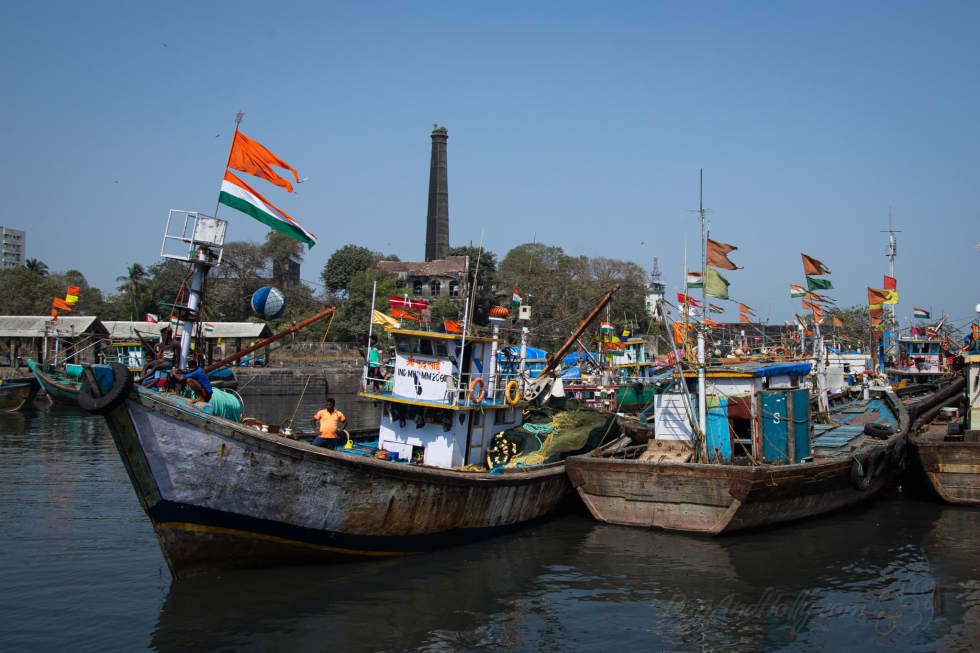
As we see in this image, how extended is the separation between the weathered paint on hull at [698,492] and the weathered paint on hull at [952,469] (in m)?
2.98

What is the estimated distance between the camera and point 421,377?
16109 millimetres

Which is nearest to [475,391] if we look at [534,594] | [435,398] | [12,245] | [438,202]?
[435,398]

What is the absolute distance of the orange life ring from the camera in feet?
52.6

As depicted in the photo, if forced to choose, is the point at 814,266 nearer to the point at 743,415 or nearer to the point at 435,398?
the point at 743,415

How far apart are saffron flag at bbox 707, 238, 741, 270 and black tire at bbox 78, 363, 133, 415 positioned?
517 inches

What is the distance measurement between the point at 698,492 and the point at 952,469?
7.72 meters

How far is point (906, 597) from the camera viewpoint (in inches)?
508

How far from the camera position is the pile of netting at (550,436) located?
56.6 ft

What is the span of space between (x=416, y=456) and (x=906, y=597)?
950 cm

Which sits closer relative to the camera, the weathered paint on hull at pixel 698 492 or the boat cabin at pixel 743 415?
the weathered paint on hull at pixel 698 492

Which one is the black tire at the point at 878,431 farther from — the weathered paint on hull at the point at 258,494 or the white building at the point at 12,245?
the white building at the point at 12,245

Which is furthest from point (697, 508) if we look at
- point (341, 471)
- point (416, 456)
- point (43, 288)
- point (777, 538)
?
point (43, 288)

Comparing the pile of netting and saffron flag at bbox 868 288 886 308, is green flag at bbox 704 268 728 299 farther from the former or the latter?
saffron flag at bbox 868 288 886 308

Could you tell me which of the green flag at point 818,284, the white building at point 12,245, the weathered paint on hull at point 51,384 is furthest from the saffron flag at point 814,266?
the white building at point 12,245
